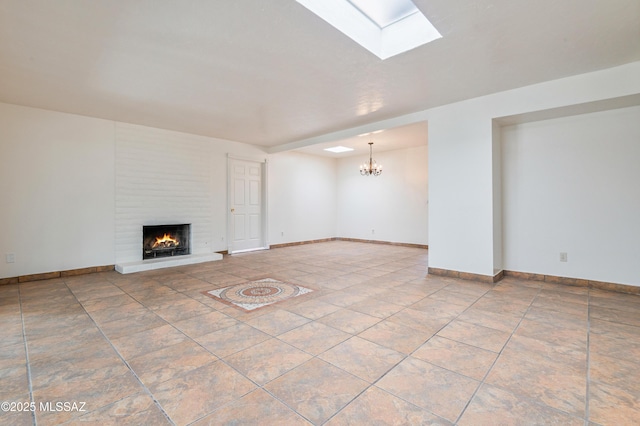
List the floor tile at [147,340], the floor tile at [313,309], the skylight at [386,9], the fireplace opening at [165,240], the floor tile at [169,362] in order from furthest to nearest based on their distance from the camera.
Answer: the fireplace opening at [165,240] < the floor tile at [313,309] < the skylight at [386,9] < the floor tile at [147,340] < the floor tile at [169,362]

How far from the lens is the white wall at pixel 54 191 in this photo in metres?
4.21

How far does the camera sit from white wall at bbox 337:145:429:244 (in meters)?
7.51

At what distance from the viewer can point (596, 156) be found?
3.77 m

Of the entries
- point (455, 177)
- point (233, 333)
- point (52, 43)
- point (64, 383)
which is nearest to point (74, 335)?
point (64, 383)

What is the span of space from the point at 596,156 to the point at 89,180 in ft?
24.7

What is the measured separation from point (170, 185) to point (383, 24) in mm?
4790

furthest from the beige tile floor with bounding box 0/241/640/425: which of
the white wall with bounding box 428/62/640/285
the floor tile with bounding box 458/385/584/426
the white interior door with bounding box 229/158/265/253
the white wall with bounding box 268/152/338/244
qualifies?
the white wall with bounding box 268/152/338/244

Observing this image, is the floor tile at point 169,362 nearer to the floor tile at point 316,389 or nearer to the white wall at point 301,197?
the floor tile at point 316,389

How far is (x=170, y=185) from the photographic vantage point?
5742 mm

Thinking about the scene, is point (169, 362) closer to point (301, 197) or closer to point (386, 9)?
point (386, 9)

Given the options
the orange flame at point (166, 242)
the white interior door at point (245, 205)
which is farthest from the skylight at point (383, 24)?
the orange flame at point (166, 242)

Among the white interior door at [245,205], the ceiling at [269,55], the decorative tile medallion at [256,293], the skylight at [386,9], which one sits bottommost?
the decorative tile medallion at [256,293]

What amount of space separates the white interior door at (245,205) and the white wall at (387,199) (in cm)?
291

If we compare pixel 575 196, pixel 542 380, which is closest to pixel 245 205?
pixel 575 196
